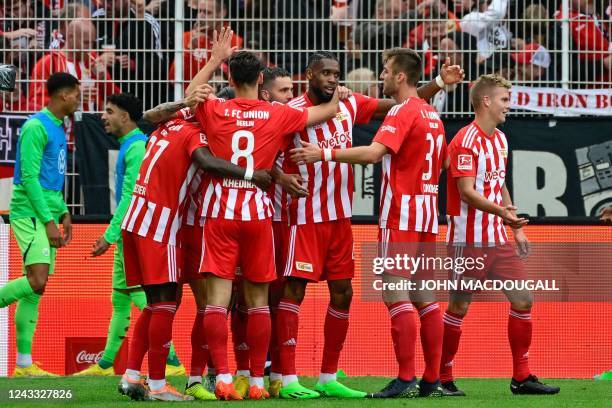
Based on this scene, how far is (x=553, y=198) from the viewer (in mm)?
13375

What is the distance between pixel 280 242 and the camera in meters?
9.54

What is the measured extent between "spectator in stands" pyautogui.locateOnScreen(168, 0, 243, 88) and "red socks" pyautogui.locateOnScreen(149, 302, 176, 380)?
16.6 feet

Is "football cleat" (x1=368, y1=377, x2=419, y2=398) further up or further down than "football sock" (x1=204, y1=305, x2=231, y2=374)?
further down

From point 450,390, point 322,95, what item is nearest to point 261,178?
point 322,95

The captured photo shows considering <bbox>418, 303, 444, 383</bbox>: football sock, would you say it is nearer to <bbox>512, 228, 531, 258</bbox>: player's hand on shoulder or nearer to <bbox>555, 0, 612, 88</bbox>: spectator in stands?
<bbox>512, 228, 531, 258</bbox>: player's hand on shoulder

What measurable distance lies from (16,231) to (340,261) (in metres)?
3.32

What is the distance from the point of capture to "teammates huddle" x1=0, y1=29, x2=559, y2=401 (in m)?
8.77

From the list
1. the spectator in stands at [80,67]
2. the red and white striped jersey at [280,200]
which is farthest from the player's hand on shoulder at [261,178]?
the spectator in stands at [80,67]

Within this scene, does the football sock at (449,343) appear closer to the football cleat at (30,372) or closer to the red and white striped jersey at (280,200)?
the red and white striped jersey at (280,200)

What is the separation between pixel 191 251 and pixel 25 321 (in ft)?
8.89

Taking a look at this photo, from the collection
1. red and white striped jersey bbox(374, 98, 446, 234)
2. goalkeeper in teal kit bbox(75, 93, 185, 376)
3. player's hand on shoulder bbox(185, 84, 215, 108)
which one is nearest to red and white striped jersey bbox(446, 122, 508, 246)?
red and white striped jersey bbox(374, 98, 446, 234)

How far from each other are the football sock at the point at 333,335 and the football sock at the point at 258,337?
0.69 meters

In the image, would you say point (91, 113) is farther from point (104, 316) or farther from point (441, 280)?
point (441, 280)

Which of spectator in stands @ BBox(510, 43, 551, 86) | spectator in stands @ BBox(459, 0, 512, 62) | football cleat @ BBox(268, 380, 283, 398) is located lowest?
football cleat @ BBox(268, 380, 283, 398)
